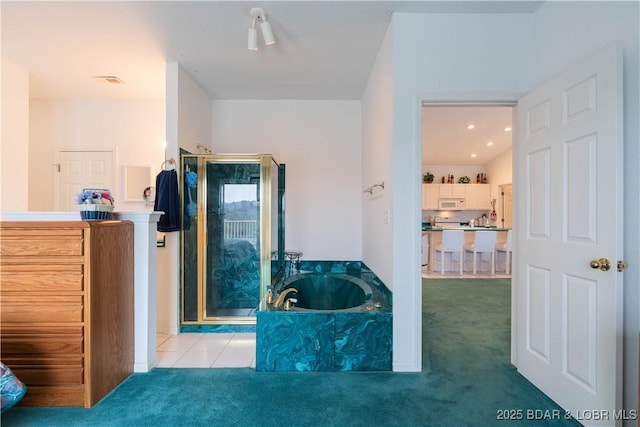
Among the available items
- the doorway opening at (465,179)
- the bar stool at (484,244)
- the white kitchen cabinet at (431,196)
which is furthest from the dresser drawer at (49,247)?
the white kitchen cabinet at (431,196)

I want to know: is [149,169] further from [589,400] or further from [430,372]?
[589,400]

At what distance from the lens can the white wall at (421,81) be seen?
84.0 inches

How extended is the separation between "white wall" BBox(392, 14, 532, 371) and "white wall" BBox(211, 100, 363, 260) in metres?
1.67

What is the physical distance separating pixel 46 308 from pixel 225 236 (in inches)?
60.9

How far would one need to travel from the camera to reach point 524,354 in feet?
6.70

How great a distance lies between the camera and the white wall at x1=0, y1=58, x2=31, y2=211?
2.79m

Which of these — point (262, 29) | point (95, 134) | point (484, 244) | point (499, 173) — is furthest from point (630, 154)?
point (499, 173)

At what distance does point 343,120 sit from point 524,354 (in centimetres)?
306

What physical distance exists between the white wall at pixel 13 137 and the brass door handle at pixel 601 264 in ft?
15.0

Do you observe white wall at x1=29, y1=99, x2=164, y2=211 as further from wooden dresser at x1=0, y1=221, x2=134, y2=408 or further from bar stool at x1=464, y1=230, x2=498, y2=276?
bar stool at x1=464, y1=230, x2=498, y2=276

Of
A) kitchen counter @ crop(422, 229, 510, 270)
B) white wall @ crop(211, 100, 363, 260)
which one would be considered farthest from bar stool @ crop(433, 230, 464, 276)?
white wall @ crop(211, 100, 363, 260)

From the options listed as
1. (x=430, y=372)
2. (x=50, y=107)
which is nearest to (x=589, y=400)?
(x=430, y=372)

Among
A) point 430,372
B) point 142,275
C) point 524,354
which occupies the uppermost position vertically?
point 142,275

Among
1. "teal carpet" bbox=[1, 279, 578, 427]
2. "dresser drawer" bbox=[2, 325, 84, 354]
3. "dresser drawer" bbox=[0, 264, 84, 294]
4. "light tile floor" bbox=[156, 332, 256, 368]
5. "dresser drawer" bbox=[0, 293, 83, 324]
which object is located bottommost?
"light tile floor" bbox=[156, 332, 256, 368]
